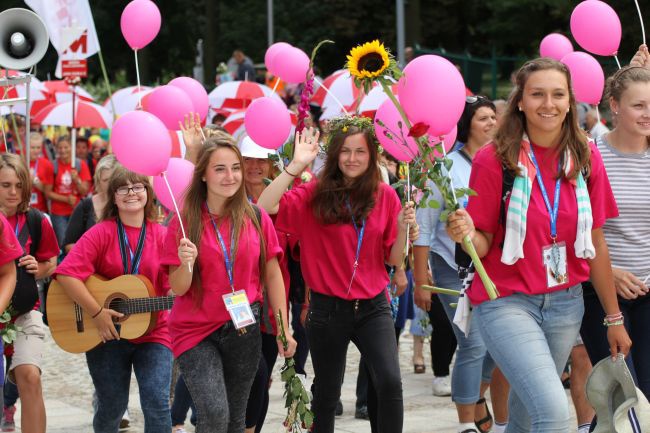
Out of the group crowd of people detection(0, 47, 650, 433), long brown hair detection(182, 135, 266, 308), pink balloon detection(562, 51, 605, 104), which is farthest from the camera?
pink balloon detection(562, 51, 605, 104)

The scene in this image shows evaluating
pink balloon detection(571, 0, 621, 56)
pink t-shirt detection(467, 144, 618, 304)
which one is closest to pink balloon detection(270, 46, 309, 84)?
pink balloon detection(571, 0, 621, 56)

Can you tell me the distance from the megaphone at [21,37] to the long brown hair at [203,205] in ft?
9.18

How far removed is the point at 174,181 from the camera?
6.79 m

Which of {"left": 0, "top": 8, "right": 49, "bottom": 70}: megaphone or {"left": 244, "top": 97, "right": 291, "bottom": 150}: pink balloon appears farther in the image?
{"left": 0, "top": 8, "right": 49, "bottom": 70}: megaphone

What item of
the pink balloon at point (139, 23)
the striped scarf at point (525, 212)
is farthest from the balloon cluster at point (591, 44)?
the pink balloon at point (139, 23)

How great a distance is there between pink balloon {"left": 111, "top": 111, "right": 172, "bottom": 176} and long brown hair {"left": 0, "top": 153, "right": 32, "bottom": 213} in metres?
1.13

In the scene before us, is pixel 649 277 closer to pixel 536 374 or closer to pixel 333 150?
pixel 536 374

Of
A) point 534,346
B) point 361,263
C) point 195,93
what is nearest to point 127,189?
point 361,263

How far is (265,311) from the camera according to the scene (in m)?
7.01

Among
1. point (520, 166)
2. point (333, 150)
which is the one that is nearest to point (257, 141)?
point (333, 150)

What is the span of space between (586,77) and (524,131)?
86.6 inches

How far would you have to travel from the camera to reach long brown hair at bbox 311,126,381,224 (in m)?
6.56

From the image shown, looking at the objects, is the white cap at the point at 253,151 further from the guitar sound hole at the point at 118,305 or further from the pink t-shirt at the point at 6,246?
the pink t-shirt at the point at 6,246

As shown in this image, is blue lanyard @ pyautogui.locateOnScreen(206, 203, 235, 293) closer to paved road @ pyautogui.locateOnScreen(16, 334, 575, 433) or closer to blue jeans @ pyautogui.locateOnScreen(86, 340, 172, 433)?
blue jeans @ pyautogui.locateOnScreen(86, 340, 172, 433)
